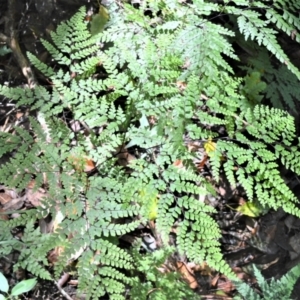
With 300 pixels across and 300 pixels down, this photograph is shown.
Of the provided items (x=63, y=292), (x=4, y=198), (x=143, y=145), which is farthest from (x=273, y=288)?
(x=4, y=198)

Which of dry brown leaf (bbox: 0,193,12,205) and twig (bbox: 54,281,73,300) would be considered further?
dry brown leaf (bbox: 0,193,12,205)

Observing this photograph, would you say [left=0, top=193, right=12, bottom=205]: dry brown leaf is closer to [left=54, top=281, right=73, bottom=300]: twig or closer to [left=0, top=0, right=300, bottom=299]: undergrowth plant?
[left=0, top=0, right=300, bottom=299]: undergrowth plant

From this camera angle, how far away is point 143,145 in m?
2.93

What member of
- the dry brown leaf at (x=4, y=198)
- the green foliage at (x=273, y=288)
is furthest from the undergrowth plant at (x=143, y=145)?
the dry brown leaf at (x=4, y=198)

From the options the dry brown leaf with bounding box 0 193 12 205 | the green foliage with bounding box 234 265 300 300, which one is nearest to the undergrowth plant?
the green foliage with bounding box 234 265 300 300

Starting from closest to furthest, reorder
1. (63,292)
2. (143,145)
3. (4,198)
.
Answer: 1. (143,145)
2. (63,292)
3. (4,198)

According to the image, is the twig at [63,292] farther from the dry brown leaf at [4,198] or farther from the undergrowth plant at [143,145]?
the dry brown leaf at [4,198]

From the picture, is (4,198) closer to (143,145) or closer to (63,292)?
(63,292)

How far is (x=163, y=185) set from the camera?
2811 millimetres

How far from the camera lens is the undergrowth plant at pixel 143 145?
109 inches

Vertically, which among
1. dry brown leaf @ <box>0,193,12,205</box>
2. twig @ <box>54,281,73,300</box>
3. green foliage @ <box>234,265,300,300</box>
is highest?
green foliage @ <box>234,265,300,300</box>

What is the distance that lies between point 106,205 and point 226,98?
3.41 feet

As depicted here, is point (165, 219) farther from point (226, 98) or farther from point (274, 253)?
point (274, 253)

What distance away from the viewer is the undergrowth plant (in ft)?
9.05
